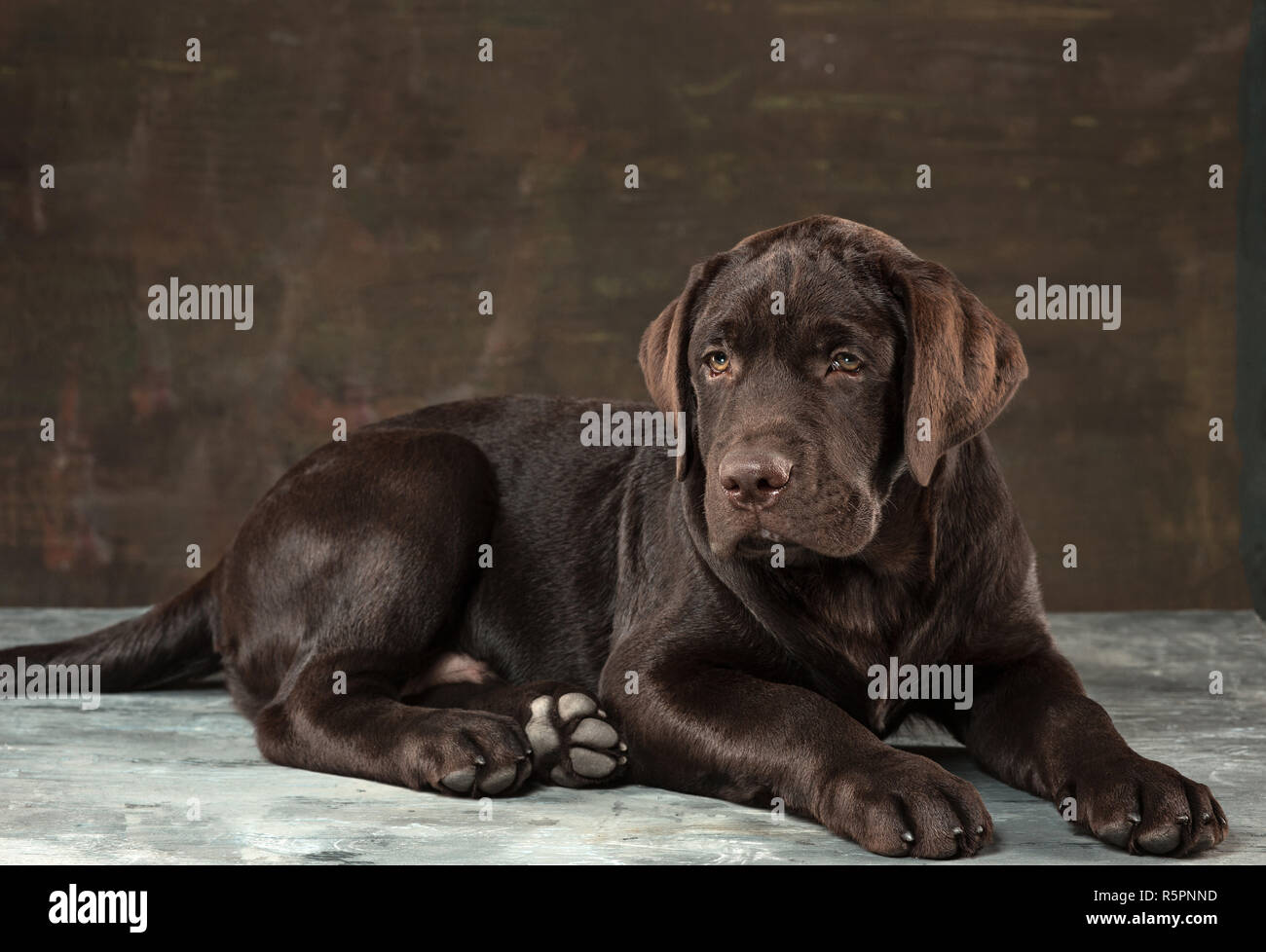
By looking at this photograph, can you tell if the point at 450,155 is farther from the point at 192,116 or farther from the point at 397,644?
the point at 397,644

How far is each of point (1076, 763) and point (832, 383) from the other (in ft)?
3.24

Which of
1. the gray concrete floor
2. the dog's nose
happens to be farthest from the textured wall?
the dog's nose

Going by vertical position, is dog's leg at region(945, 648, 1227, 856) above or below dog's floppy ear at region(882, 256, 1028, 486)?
below

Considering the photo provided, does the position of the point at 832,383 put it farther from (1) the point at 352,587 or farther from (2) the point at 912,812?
(1) the point at 352,587

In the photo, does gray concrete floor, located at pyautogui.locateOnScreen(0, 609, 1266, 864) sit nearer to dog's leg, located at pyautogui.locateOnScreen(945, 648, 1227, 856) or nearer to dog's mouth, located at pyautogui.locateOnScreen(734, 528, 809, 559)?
dog's leg, located at pyautogui.locateOnScreen(945, 648, 1227, 856)

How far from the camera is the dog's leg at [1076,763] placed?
2.87 meters

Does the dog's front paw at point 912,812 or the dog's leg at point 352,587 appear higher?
the dog's leg at point 352,587

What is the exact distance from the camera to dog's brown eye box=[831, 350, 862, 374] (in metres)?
3.37

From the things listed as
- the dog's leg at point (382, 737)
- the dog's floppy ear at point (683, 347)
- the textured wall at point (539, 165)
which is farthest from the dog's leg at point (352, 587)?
the textured wall at point (539, 165)

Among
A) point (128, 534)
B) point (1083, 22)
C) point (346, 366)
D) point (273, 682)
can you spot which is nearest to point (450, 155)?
point (346, 366)

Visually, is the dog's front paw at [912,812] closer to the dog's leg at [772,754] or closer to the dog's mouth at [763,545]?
the dog's leg at [772,754]

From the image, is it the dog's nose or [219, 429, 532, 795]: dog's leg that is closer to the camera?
the dog's nose

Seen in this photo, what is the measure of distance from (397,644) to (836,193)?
3.81m

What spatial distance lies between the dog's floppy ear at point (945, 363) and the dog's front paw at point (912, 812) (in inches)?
27.4
